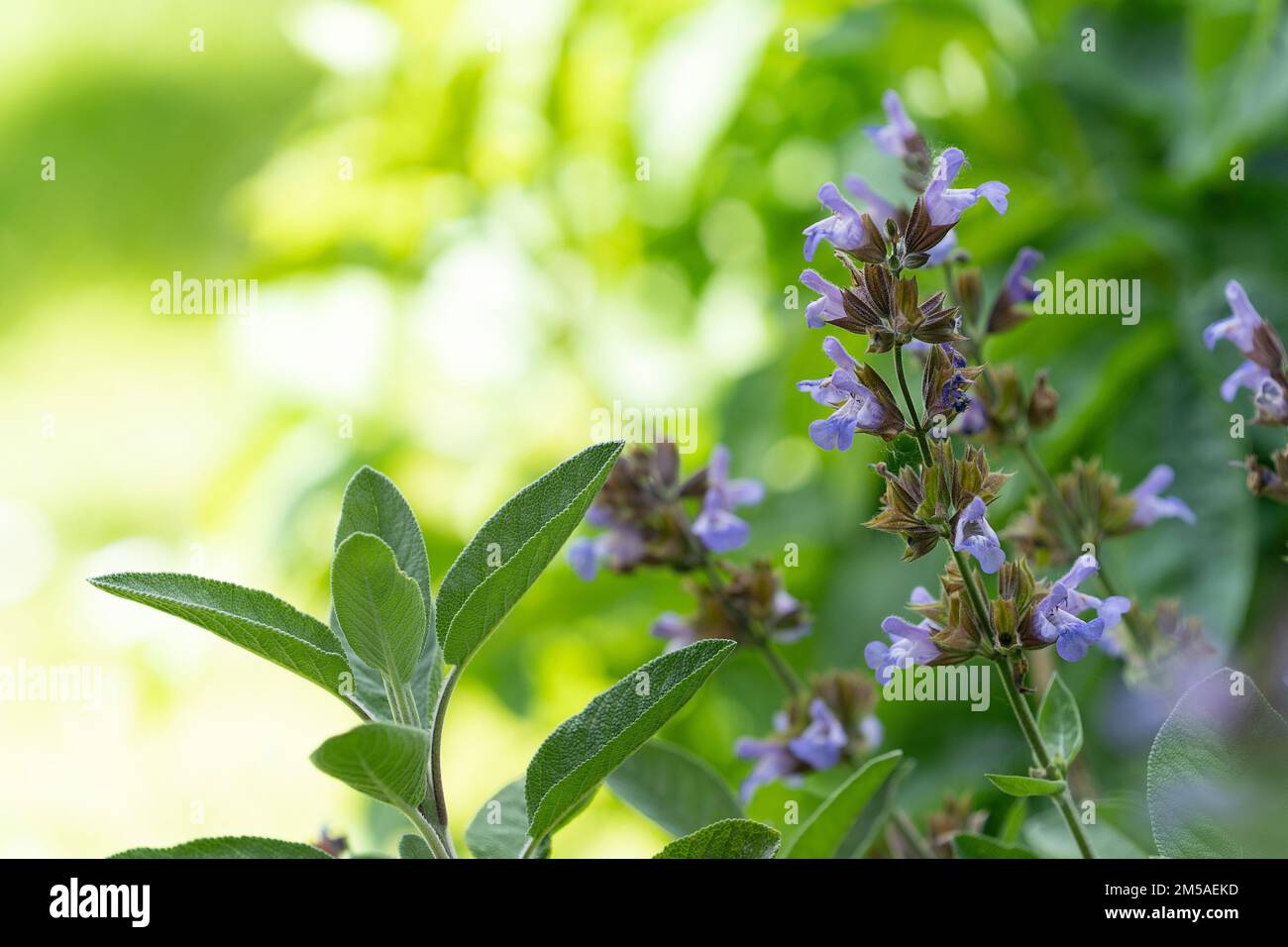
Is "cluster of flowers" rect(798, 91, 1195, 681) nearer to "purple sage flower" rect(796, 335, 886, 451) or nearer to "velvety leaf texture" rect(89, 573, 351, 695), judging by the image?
"purple sage flower" rect(796, 335, 886, 451)

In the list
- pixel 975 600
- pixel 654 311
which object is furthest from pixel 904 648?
pixel 654 311

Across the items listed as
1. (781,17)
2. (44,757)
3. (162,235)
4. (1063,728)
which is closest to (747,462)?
(781,17)

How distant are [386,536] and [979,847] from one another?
5.9 inches

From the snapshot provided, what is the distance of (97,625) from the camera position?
0.82m

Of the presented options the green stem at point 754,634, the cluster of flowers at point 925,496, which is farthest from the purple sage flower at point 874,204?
the green stem at point 754,634

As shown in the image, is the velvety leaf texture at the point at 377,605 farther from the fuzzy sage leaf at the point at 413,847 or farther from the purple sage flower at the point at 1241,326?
the purple sage flower at the point at 1241,326

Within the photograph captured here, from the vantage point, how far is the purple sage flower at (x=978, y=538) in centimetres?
23

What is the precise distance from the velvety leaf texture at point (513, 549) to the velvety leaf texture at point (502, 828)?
56mm

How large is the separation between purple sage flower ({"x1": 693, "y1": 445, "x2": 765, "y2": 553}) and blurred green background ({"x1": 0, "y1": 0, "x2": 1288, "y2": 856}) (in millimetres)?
135

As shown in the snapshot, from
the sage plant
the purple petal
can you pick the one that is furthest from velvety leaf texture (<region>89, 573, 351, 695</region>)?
the purple petal

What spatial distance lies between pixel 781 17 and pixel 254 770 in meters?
0.92

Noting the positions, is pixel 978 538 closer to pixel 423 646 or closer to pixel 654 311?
pixel 423 646
